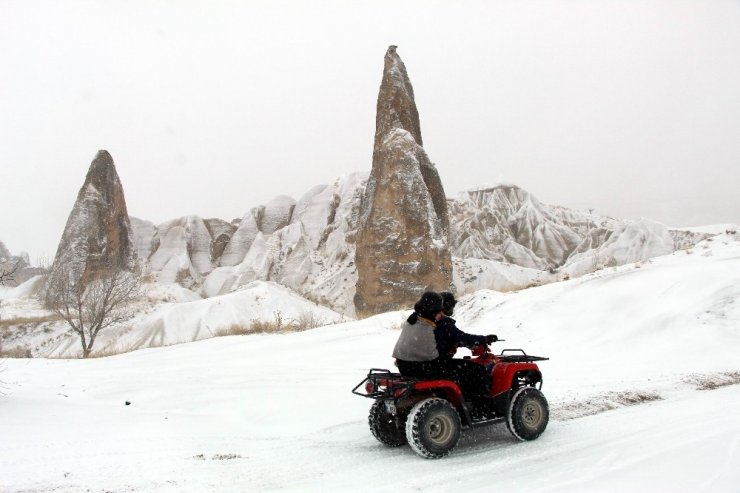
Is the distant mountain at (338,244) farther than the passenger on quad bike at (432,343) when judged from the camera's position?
Yes

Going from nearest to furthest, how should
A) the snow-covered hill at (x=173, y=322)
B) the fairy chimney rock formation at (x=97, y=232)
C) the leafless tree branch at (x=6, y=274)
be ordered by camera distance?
the leafless tree branch at (x=6, y=274)
the snow-covered hill at (x=173, y=322)
the fairy chimney rock formation at (x=97, y=232)

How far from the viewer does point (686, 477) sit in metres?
3.63

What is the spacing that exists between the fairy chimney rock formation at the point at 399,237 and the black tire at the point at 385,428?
27538 millimetres

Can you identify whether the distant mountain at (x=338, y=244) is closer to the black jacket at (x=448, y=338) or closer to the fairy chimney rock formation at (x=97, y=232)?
the fairy chimney rock formation at (x=97, y=232)

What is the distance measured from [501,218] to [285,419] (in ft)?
285

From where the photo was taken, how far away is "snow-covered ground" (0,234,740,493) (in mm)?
4301

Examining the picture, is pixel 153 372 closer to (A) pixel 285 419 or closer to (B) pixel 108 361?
(B) pixel 108 361

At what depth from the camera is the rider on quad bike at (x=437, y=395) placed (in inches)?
195

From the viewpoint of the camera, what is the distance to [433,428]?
196 inches

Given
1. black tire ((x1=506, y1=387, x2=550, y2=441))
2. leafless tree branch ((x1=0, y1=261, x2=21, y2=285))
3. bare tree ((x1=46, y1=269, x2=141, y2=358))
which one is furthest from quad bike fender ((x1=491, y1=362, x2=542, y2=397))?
bare tree ((x1=46, y1=269, x2=141, y2=358))

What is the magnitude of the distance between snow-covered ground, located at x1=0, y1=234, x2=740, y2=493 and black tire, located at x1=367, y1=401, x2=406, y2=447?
15cm

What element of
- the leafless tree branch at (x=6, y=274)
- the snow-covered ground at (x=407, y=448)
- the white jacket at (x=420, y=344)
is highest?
the leafless tree branch at (x=6, y=274)

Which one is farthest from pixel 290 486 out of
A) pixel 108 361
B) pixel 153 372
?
pixel 108 361

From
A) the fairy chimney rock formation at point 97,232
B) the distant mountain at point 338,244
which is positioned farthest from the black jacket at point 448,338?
the fairy chimney rock formation at point 97,232
